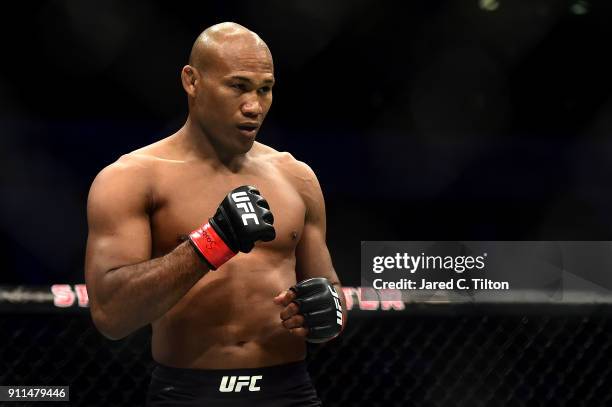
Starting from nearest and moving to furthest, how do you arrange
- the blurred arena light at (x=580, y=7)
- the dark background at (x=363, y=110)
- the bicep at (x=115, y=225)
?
the bicep at (x=115, y=225), the dark background at (x=363, y=110), the blurred arena light at (x=580, y=7)

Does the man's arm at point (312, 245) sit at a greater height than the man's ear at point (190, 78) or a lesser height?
lesser

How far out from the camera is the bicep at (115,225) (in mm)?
1645

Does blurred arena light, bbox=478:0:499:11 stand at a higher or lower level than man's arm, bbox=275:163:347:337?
higher

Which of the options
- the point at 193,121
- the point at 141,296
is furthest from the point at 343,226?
the point at 141,296

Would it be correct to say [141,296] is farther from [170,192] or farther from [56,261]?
[56,261]

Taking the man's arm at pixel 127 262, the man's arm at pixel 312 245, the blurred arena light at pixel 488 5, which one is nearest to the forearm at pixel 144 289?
the man's arm at pixel 127 262

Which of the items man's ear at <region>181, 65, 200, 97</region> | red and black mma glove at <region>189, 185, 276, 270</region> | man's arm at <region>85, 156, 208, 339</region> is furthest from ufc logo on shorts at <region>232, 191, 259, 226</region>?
man's ear at <region>181, 65, 200, 97</region>

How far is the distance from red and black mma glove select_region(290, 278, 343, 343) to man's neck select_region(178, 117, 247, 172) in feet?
1.01

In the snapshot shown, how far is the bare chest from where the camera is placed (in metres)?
1.71

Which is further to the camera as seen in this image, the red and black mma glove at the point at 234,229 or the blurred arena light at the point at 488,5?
the blurred arena light at the point at 488,5

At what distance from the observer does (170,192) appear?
1727mm

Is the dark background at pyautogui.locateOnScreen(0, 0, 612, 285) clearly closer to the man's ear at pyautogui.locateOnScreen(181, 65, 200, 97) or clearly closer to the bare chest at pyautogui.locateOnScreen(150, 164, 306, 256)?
the bare chest at pyautogui.locateOnScreen(150, 164, 306, 256)

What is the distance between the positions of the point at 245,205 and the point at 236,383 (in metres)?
0.38

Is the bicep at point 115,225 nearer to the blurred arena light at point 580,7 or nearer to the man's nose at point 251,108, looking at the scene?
the man's nose at point 251,108
